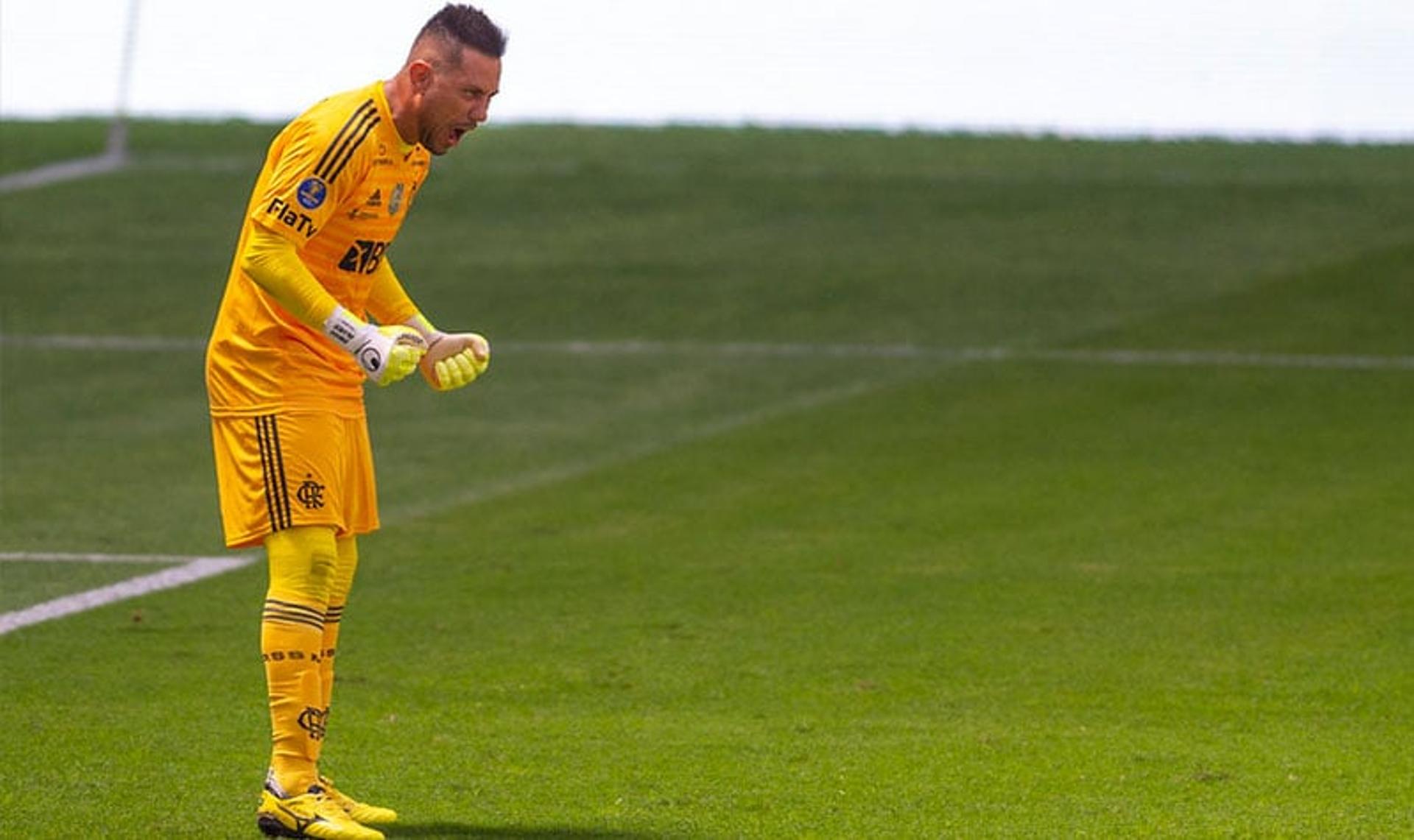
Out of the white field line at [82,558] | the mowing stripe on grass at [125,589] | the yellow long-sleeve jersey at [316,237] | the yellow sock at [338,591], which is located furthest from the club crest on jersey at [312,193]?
the white field line at [82,558]

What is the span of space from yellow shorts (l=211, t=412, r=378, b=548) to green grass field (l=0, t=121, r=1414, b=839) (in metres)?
0.81

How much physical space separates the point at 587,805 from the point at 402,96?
6.42 ft

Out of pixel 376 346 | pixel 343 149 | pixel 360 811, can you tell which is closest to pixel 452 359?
pixel 376 346

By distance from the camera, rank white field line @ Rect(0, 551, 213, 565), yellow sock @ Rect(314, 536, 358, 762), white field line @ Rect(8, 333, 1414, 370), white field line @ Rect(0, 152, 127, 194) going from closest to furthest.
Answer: yellow sock @ Rect(314, 536, 358, 762)
white field line @ Rect(0, 551, 213, 565)
white field line @ Rect(8, 333, 1414, 370)
white field line @ Rect(0, 152, 127, 194)

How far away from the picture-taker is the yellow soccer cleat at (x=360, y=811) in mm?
6219

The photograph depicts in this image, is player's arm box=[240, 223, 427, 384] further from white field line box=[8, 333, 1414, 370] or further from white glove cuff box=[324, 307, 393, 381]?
white field line box=[8, 333, 1414, 370]

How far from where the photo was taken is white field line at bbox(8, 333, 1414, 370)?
57.7 feet

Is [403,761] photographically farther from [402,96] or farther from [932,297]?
[932,297]

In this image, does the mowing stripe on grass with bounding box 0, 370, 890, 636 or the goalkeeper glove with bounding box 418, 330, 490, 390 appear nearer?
→ the goalkeeper glove with bounding box 418, 330, 490, 390

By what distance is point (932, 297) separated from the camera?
68.5 feet

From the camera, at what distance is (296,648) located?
624cm

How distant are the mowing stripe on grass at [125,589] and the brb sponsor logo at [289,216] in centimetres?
358

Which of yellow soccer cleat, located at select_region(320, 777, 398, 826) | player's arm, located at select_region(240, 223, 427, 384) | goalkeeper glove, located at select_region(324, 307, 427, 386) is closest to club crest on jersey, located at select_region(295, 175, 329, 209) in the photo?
player's arm, located at select_region(240, 223, 427, 384)

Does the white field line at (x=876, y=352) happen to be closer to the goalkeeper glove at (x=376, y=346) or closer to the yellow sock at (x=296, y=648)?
the yellow sock at (x=296, y=648)
